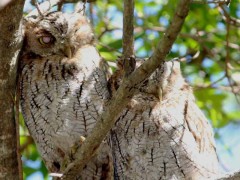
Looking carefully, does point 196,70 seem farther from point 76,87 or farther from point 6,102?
point 6,102

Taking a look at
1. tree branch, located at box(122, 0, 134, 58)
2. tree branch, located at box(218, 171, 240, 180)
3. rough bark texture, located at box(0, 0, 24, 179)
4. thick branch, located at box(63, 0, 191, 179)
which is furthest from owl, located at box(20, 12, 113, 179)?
tree branch, located at box(218, 171, 240, 180)

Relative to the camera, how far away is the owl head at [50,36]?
3951mm

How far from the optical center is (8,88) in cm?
353

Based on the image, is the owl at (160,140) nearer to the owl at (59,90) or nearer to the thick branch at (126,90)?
the owl at (59,90)

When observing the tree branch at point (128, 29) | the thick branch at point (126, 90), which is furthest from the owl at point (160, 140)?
the tree branch at point (128, 29)

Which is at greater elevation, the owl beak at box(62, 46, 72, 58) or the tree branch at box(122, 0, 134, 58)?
the owl beak at box(62, 46, 72, 58)

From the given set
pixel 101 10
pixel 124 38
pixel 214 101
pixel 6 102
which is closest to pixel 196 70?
pixel 214 101

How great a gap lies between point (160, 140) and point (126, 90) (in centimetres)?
116

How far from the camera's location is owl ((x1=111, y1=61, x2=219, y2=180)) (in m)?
3.95

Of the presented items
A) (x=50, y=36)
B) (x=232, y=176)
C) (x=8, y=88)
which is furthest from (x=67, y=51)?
(x=232, y=176)

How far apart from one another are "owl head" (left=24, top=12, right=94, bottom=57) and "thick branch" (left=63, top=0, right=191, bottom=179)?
1026 mm

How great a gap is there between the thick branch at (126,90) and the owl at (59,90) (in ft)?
1.98

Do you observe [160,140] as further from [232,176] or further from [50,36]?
[232,176]

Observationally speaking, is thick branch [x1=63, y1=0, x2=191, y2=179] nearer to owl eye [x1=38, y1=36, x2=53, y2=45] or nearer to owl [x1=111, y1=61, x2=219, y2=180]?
owl [x1=111, y1=61, x2=219, y2=180]
